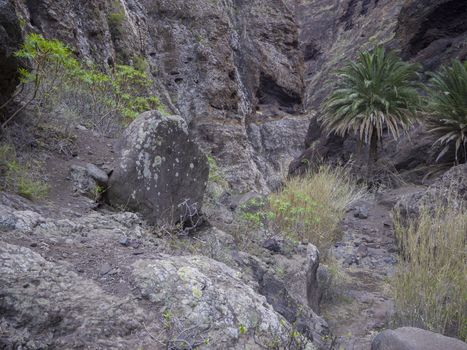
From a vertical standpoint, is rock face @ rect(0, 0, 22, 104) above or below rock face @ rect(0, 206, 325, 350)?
above

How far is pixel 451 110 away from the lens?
1323 centimetres

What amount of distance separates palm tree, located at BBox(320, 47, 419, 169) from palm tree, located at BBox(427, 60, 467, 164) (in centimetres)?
187

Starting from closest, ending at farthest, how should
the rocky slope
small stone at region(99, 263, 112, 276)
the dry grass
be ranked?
the rocky slope < small stone at region(99, 263, 112, 276) < the dry grass

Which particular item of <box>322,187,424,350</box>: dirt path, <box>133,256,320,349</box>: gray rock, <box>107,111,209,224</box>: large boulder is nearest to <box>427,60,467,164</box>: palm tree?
<box>322,187,424,350</box>: dirt path

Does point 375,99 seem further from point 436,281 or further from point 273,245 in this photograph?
point 436,281

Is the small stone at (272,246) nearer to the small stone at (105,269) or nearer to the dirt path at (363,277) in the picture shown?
the dirt path at (363,277)

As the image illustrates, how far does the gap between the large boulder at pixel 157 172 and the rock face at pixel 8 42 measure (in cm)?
107

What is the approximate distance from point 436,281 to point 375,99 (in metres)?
13.4

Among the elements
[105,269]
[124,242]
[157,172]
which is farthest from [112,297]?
[157,172]

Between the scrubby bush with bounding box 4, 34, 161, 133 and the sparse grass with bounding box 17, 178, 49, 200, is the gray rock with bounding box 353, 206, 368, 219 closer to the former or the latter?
the scrubby bush with bounding box 4, 34, 161, 133

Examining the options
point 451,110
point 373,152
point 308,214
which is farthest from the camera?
point 373,152

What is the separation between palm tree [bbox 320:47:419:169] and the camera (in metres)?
15.9

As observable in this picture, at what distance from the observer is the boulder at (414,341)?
294cm

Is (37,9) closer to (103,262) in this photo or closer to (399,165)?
(103,262)
